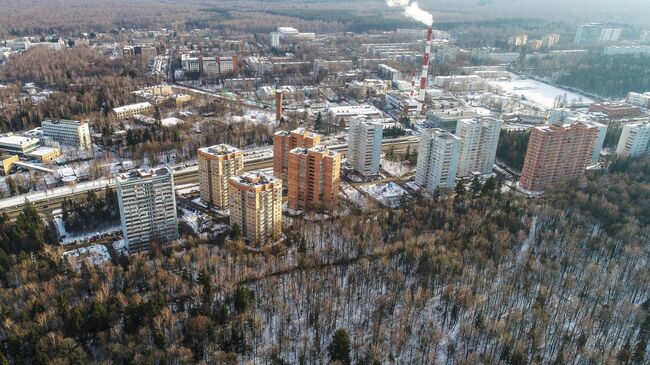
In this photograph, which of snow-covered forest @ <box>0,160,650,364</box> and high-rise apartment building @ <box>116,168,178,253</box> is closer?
snow-covered forest @ <box>0,160,650,364</box>

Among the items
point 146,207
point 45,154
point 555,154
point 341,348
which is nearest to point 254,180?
point 146,207

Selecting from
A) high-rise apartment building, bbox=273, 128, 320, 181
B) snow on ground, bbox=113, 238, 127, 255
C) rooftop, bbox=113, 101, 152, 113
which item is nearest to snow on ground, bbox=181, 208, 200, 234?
snow on ground, bbox=113, 238, 127, 255

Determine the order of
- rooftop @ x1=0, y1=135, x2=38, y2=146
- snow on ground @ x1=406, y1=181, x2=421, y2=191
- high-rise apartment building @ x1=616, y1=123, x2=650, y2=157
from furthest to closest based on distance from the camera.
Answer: high-rise apartment building @ x1=616, y1=123, x2=650, y2=157
rooftop @ x1=0, y1=135, x2=38, y2=146
snow on ground @ x1=406, y1=181, x2=421, y2=191

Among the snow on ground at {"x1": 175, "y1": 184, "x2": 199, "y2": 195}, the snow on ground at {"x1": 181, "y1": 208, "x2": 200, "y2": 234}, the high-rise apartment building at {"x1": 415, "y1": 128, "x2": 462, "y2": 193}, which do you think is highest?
the high-rise apartment building at {"x1": 415, "y1": 128, "x2": 462, "y2": 193}

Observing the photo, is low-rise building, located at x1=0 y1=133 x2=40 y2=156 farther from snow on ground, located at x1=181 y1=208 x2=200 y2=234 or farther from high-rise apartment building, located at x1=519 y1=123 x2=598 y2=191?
high-rise apartment building, located at x1=519 y1=123 x2=598 y2=191

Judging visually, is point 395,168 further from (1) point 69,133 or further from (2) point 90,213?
(1) point 69,133

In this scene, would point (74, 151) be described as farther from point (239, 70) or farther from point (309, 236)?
point (239, 70)

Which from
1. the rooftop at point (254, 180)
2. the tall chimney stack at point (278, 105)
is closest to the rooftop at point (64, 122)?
the tall chimney stack at point (278, 105)
